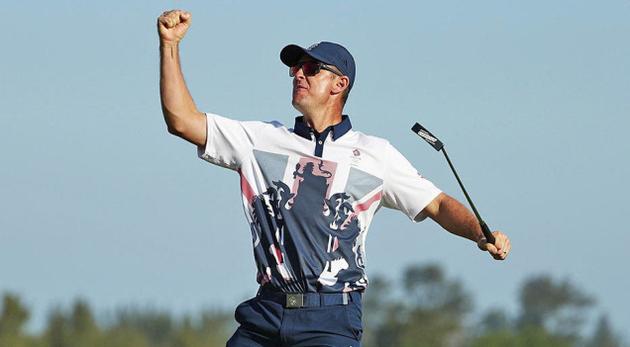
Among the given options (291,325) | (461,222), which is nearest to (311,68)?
(461,222)

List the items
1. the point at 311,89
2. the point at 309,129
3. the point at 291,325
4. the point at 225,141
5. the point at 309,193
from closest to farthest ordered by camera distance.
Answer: the point at 291,325 → the point at 309,193 → the point at 225,141 → the point at 309,129 → the point at 311,89

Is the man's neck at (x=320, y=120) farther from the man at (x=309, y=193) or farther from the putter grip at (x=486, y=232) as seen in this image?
the putter grip at (x=486, y=232)

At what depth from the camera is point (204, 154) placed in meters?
10.7

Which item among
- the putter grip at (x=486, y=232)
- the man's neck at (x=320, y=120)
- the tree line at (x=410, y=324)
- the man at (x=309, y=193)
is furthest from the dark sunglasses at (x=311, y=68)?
the tree line at (x=410, y=324)

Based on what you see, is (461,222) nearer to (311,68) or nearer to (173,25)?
(311,68)

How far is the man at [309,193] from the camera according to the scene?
1036 centimetres

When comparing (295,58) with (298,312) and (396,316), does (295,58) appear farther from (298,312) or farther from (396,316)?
(396,316)

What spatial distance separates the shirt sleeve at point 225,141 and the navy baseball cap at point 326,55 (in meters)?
0.58

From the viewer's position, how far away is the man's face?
1079cm

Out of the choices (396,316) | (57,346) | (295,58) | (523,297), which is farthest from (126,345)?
(295,58)

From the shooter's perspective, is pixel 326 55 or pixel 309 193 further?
pixel 326 55

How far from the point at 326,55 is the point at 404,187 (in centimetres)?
94

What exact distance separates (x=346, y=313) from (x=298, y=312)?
31 centimetres

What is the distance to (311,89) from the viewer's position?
35.6 ft
